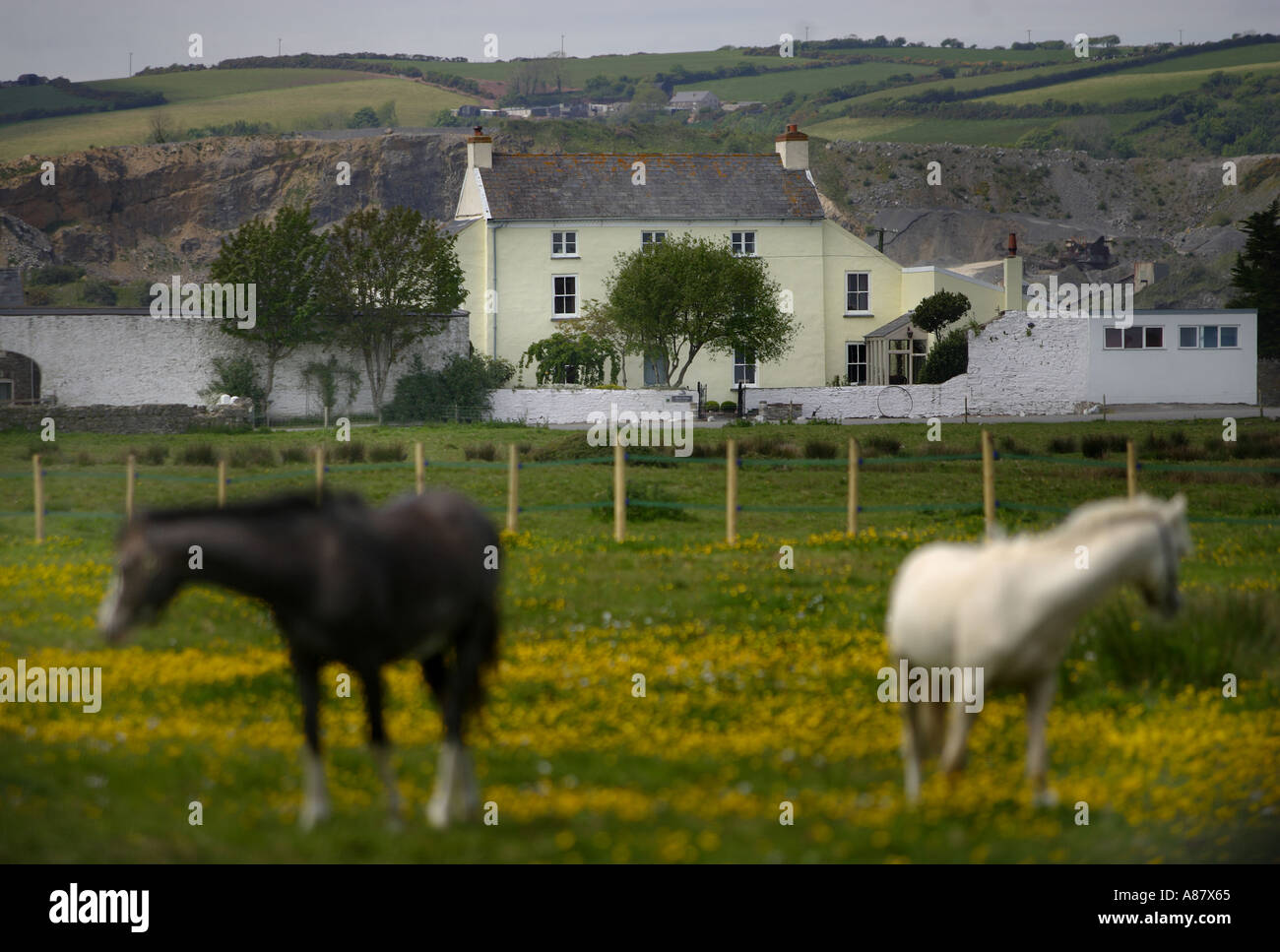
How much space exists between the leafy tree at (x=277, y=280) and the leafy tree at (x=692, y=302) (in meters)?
12.0

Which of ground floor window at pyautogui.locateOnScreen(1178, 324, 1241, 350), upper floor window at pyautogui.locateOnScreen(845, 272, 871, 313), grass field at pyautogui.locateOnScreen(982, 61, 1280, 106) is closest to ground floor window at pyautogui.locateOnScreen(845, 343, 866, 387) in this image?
upper floor window at pyautogui.locateOnScreen(845, 272, 871, 313)

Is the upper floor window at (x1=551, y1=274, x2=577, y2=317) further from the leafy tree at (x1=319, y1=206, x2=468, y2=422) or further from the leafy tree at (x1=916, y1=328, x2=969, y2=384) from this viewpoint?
the leafy tree at (x1=916, y1=328, x2=969, y2=384)

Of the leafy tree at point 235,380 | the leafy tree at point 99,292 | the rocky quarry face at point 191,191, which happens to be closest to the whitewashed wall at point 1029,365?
the leafy tree at point 235,380

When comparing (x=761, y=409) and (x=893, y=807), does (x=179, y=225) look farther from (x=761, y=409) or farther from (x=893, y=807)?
(x=893, y=807)

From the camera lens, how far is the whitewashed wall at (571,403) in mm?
50375

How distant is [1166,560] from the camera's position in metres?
8.48

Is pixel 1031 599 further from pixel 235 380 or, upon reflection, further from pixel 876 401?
pixel 876 401

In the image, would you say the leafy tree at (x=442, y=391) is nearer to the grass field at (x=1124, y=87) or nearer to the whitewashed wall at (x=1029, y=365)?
the whitewashed wall at (x=1029, y=365)

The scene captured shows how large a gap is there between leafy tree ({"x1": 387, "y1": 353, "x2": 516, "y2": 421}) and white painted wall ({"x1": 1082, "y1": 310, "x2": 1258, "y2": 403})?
24.3 meters

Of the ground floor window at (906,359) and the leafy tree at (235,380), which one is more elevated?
the ground floor window at (906,359)

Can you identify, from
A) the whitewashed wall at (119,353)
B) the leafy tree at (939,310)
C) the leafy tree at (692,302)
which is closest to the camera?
the whitewashed wall at (119,353)

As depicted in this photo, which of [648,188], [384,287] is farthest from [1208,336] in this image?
[384,287]
